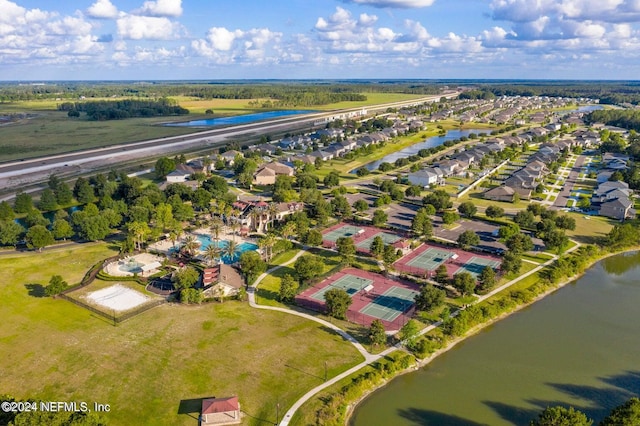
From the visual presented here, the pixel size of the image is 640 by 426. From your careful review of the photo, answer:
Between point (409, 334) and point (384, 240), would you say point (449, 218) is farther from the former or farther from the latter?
point (409, 334)

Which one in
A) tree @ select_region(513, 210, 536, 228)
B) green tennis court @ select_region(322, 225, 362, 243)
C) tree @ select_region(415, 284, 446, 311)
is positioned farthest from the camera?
tree @ select_region(513, 210, 536, 228)

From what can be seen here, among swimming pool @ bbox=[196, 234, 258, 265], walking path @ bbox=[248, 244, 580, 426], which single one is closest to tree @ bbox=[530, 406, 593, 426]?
walking path @ bbox=[248, 244, 580, 426]

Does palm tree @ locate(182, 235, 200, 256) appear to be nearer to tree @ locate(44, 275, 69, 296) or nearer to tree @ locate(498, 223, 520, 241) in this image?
tree @ locate(44, 275, 69, 296)

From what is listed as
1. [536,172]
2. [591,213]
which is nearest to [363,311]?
[591,213]

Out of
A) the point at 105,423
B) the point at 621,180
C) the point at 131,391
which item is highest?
the point at 621,180

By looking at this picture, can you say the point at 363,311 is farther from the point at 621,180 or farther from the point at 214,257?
the point at 621,180

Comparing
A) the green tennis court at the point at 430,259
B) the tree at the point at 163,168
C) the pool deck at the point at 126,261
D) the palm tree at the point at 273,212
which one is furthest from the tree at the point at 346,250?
the tree at the point at 163,168

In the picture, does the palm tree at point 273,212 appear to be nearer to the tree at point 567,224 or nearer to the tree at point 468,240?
the tree at point 468,240
